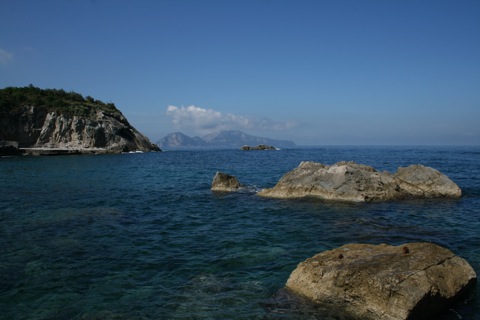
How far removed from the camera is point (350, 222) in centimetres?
1928

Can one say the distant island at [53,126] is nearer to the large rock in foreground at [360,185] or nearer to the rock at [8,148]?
the rock at [8,148]

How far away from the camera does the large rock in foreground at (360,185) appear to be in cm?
2614

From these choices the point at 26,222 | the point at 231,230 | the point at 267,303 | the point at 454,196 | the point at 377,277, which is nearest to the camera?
the point at 377,277

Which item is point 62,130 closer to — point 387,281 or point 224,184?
point 224,184

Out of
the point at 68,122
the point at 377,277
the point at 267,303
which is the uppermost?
the point at 68,122

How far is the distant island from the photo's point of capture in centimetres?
8775

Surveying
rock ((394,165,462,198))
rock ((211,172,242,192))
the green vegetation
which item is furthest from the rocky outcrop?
rock ((394,165,462,198))

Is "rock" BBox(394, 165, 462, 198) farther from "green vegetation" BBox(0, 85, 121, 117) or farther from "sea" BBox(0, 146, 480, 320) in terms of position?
"green vegetation" BBox(0, 85, 121, 117)

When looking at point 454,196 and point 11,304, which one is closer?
point 11,304

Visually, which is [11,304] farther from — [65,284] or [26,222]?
[26,222]

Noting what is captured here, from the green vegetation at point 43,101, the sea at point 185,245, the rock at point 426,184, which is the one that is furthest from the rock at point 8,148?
the rock at point 426,184

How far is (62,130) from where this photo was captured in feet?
306

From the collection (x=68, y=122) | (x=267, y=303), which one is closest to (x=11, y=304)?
(x=267, y=303)

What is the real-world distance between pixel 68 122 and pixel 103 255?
9162 centimetres
